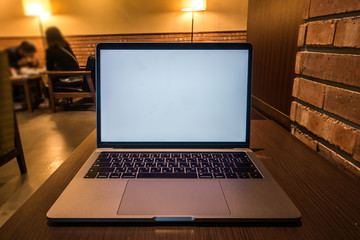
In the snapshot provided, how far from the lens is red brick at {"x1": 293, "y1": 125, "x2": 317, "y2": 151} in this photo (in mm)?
563

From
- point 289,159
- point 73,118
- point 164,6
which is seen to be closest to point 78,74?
point 289,159

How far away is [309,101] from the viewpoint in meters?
0.57

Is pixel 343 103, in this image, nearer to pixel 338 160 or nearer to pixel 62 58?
pixel 338 160

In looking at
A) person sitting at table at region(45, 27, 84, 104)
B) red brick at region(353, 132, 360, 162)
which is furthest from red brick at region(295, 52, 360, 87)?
person sitting at table at region(45, 27, 84, 104)

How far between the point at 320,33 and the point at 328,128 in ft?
0.72

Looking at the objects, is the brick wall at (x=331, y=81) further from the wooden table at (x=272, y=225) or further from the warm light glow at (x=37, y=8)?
the warm light glow at (x=37, y=8)

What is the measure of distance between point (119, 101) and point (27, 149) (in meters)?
1.90

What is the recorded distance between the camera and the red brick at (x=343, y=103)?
0.42m

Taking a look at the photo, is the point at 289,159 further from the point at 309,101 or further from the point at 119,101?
the point at 119,101

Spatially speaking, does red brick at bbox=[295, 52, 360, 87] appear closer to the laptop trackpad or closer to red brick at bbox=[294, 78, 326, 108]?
red brick at bbox=[294, 78, 326, 108]

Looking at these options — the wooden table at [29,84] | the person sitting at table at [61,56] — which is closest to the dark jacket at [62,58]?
the person sitting at table at [61,56]

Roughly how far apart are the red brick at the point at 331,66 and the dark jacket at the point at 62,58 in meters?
0.86

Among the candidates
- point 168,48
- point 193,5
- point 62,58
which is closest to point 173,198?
point 168,48

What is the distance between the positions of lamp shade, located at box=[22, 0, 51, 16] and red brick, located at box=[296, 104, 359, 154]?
1.36m
